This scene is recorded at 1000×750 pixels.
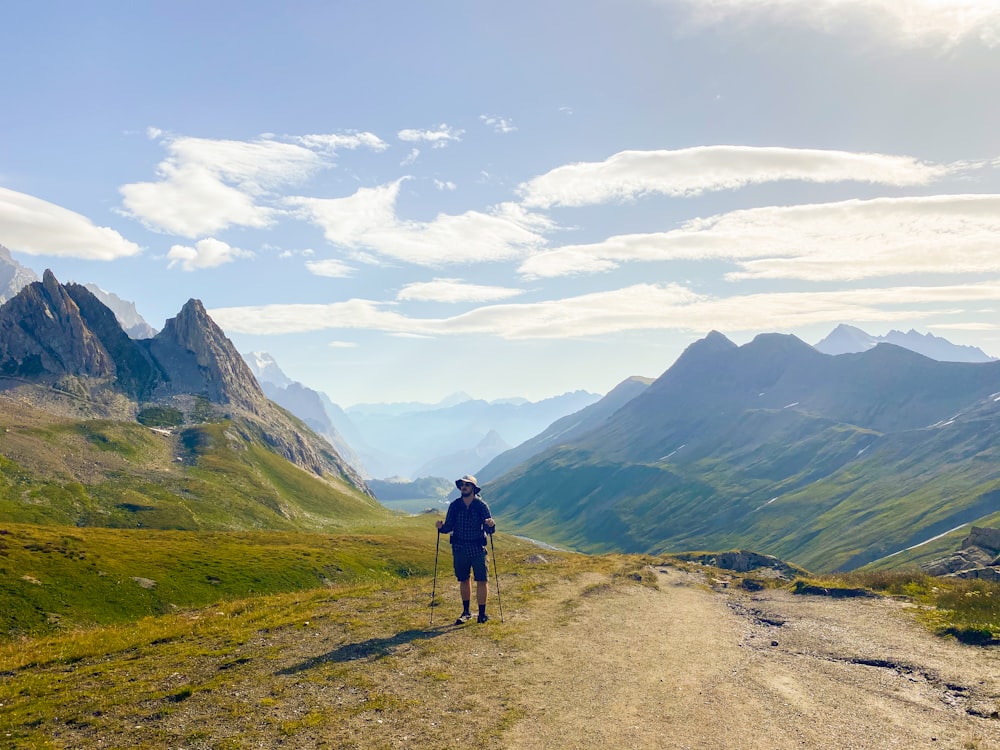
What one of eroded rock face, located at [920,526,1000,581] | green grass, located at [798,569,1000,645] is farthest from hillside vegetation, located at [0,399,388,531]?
eroded rock face, located at [920,526,1000,581]

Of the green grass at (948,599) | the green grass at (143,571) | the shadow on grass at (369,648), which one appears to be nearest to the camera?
the shadow on grass at (369,648)

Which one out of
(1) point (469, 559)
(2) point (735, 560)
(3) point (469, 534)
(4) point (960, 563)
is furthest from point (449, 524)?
(2) point (735, 560)

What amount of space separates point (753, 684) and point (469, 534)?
11.0 m

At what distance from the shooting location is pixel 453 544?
2255 cm

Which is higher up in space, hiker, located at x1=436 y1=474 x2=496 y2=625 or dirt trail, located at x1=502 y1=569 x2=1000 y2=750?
hiker, located at x1=436 y1=474 x2=496 y2=625

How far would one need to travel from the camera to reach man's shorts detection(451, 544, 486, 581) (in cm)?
2256

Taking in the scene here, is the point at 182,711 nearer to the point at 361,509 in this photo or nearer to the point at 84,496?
the point at 84,496

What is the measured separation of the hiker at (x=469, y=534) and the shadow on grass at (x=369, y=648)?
2.02 metres

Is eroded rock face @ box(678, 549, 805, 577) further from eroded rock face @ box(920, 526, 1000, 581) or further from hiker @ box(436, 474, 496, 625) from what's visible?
hiker @ box(436, 474, 496, 625)

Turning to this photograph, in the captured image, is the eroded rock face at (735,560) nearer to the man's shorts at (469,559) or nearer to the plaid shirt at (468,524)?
the man's shorts at (469,559)

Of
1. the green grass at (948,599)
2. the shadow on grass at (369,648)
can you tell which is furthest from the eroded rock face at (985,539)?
the shadow on grass at (369,648)

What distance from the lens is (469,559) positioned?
74.3 feet

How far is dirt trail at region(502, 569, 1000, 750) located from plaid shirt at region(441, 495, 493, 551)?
427 centimetres

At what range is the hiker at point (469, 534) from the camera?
22594mm
